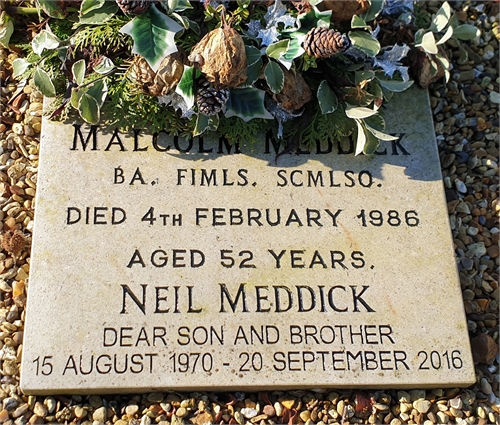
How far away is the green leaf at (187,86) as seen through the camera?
8.89 feet

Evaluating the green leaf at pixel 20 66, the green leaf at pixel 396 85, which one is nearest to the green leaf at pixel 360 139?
the green leaf at pixel 396 85

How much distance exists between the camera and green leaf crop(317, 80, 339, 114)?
2869mm

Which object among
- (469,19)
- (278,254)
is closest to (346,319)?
(278,254)

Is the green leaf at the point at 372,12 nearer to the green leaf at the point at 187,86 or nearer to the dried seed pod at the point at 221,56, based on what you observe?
the dried seed pod at the point at 221,56

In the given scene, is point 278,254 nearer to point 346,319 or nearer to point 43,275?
point 346,319

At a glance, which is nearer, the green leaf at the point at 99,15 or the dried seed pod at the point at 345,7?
the green leaf at the point at 99,15

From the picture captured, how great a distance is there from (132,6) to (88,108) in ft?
1.59

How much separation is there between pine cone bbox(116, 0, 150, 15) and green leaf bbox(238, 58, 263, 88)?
0.52m

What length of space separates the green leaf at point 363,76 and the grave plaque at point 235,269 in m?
0.31

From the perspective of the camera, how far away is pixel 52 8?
9.71 ft

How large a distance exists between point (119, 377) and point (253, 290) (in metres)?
0.64

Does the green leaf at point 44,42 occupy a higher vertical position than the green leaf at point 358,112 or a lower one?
higher

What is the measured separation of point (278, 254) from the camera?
2746 millimetres

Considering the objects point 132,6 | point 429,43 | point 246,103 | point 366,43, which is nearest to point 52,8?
point 132,6
